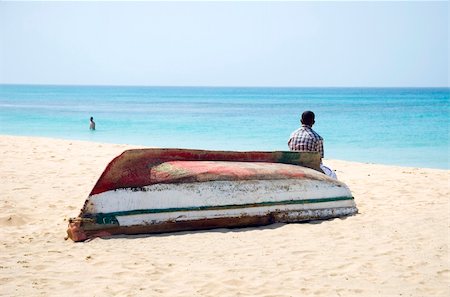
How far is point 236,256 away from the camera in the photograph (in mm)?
4789

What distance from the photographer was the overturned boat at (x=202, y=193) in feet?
17.2

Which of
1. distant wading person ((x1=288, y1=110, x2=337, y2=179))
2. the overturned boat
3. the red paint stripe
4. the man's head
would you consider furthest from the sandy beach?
the man's head

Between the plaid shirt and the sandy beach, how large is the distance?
103cm

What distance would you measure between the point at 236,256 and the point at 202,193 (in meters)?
1.01

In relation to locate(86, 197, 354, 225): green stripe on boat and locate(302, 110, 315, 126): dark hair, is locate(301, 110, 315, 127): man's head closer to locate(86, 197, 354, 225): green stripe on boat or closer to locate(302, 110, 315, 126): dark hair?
locate(302, 110, 315, 126): dark hair

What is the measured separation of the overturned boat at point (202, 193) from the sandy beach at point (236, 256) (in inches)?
6.2

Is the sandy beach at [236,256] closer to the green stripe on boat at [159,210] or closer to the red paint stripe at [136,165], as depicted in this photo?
the green stripe on boat at [159,210]

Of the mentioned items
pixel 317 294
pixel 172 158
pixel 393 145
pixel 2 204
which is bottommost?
pixel 317 294

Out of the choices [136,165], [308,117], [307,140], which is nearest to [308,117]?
[308,117]

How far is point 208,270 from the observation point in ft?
14.4

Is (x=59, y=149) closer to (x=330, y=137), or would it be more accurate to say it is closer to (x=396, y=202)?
(x=396, y=202)

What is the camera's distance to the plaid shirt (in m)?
6.69

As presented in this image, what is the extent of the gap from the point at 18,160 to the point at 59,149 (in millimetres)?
2370

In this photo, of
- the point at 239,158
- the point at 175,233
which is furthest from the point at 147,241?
the point at 239,158
